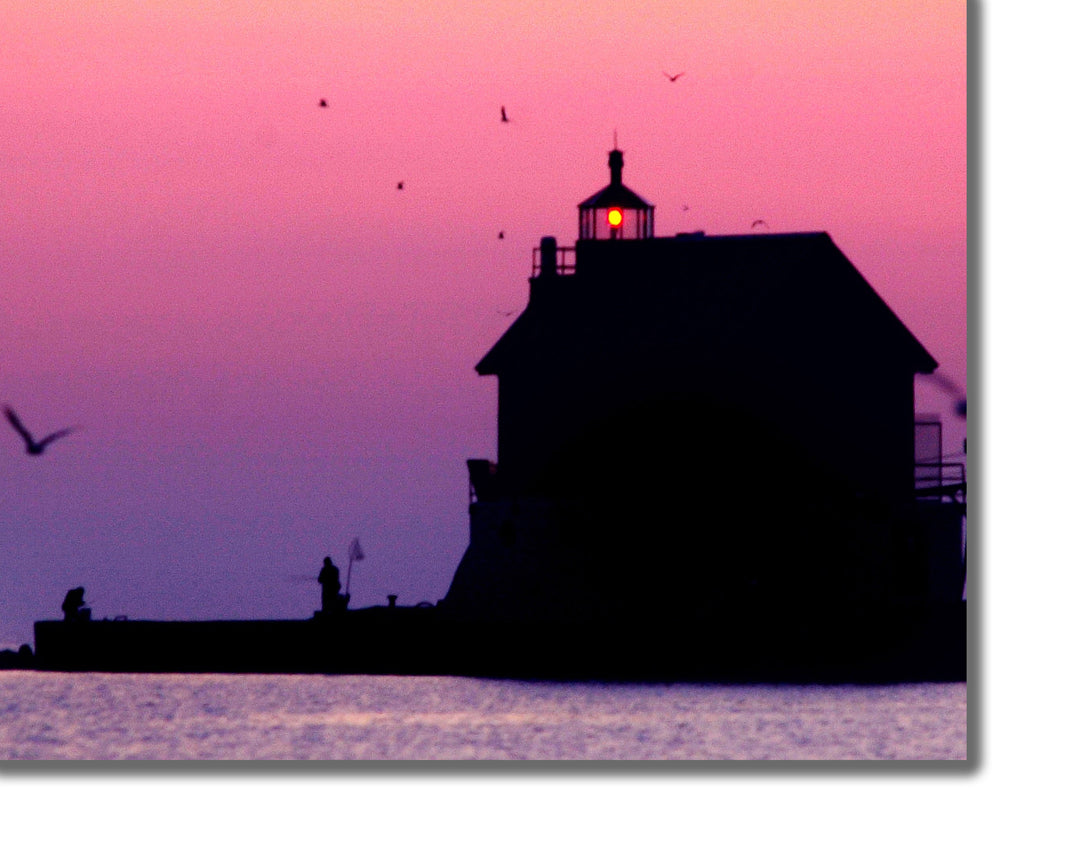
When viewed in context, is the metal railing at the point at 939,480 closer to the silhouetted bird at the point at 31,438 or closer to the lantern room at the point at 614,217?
the lantern room at the point at 614,217

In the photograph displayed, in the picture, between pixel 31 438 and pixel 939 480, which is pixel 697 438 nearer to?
pixel 939 480

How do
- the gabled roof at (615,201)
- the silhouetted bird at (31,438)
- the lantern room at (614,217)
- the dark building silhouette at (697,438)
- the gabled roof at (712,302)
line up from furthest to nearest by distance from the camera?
1. the lantern room at (614,217)
2. the gabled roof at (615,201)
3. the gabled roof at (712,302)
4. the dark building silhouette at (697,438)
5. the silhouetted bird at (31,438)

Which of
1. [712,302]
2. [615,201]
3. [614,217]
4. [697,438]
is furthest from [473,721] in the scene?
[614,217]

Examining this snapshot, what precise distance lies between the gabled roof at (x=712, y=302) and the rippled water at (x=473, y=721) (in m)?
3.32

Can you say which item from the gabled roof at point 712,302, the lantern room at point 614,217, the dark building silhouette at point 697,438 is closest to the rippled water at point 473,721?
the dark building silhouette at point 697,438

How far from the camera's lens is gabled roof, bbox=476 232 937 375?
79.5ft

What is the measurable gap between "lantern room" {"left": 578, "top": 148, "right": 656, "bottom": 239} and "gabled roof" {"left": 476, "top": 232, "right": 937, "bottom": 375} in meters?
0.48

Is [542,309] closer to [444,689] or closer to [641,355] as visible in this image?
[641,355]

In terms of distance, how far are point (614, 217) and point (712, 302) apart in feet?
6.81

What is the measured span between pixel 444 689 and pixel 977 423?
13.3 meters

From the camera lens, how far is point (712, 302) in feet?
82.5

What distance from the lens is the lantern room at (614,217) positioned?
2625 cm

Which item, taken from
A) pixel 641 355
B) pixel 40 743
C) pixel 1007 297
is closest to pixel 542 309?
pixel 641 355
